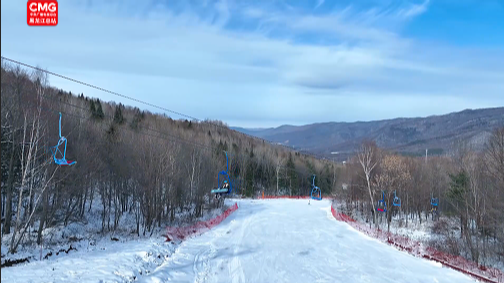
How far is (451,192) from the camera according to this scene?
42.6m

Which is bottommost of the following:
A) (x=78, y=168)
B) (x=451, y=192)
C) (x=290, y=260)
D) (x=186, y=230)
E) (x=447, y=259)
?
(x=447, y=259)

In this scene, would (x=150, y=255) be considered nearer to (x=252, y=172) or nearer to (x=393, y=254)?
(x=393, y=254)

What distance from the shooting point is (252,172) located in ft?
270

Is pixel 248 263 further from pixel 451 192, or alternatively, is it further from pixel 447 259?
pixel 451 192

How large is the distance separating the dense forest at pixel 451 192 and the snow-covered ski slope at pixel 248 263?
38.6 feet

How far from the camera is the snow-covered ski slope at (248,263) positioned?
49.7 ft

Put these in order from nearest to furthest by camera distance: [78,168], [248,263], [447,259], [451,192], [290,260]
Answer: [248,263], [290,260], [447,259], [78,168], [451,192]

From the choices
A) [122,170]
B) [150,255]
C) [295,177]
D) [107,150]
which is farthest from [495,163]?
[295,177]

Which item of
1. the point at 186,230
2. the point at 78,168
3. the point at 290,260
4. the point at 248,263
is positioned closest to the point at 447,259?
the point at 290,260

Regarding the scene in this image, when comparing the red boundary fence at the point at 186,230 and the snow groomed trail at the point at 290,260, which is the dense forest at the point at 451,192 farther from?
the red boundary fence at the point at 186,230

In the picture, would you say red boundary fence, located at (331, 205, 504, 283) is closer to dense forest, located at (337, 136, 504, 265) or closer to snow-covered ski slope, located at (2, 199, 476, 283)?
snow-covered ski slope, located at (2, 199, 476, 283)

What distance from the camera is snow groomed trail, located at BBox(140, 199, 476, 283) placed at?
669 inches

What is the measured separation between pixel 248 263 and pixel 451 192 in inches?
1319

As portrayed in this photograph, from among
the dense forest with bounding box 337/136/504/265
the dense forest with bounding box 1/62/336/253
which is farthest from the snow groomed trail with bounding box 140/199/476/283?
the dense forest with bounding box 337/136/504/265
